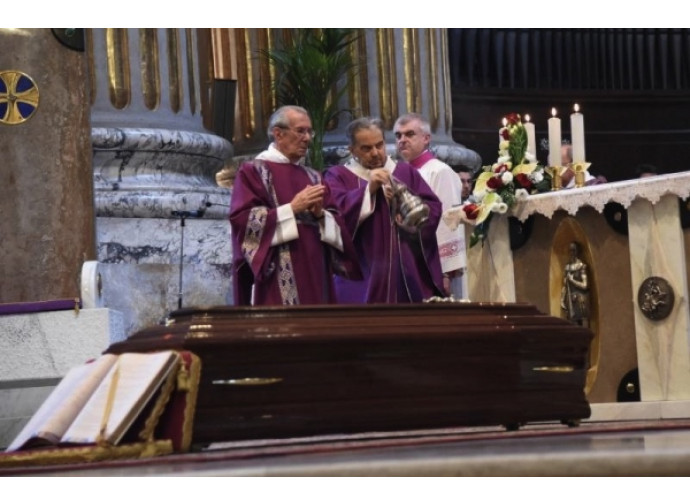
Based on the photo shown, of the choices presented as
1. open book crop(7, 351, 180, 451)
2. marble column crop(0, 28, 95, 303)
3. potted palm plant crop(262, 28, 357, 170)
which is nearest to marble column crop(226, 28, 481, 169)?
potted palm plant crop(262, 28, 357, 170)

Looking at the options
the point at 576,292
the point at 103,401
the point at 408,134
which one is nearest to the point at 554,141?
the point at 576,292

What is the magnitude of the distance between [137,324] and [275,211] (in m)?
2.44

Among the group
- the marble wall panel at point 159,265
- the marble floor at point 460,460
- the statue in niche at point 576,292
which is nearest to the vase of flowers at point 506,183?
the statue in niche at point 576,292

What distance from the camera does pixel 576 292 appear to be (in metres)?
6.88

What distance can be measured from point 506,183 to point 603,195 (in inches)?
25.7

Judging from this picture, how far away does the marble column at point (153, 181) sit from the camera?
29.8 ft

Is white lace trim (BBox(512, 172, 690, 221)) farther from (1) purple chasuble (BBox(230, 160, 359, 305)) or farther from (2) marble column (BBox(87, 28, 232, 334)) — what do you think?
(2) marble column (BBox(87, 28, 232, 334))

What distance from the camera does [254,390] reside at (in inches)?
197

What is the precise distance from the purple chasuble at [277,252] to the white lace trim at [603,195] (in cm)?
89

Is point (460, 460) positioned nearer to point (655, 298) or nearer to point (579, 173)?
point (655, 298)

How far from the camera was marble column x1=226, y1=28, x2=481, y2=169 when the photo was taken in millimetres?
11125

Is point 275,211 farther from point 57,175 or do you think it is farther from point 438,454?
point 438,454

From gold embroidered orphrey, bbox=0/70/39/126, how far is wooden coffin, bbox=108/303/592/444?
2.57 meters

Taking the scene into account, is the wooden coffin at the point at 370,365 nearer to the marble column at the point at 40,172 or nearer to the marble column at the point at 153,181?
the marble column at the point at 40,172
